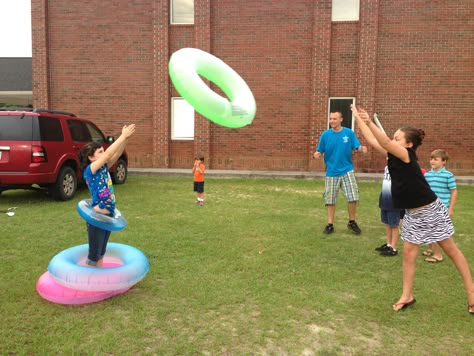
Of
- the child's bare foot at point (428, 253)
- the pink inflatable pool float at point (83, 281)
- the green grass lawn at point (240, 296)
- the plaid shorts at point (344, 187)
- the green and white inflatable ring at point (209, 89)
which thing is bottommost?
the green grass lawn at point (240, 296)

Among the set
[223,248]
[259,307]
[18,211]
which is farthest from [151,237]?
[18,211]

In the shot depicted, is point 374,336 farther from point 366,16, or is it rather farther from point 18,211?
point 366,16

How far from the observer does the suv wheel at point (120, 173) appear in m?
11.3

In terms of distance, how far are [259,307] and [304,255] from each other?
166cm

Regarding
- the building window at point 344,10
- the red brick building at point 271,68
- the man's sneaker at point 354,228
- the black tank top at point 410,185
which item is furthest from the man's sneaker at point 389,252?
the building window at point 344,10

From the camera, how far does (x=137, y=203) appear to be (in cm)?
850

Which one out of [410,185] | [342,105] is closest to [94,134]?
[342,105]

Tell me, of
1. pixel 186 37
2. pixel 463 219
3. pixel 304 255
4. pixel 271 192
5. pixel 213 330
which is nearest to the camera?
pixel 213 330

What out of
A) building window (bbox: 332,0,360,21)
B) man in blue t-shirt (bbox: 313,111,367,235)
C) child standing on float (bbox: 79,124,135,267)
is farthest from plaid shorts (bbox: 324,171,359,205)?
building window (bbox: 332,0,360,21)

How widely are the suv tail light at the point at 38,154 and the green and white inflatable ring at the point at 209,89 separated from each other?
4.32m

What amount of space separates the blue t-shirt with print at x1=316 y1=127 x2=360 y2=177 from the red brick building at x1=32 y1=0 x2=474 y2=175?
27.1 feet

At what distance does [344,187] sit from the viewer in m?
6.09

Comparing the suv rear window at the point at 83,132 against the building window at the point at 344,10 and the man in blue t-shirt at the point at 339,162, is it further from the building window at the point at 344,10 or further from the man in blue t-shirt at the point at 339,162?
the building window at the point at 344,10

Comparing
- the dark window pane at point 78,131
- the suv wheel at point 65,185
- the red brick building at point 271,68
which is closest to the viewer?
the suv wheel at point 65,185
